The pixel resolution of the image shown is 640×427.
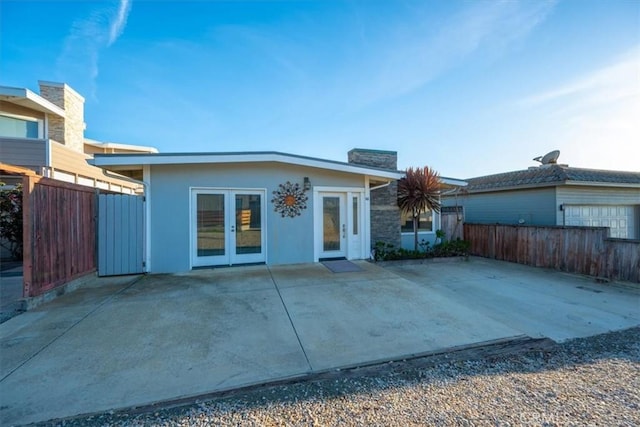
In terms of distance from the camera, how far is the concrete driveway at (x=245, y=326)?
8.80 feet

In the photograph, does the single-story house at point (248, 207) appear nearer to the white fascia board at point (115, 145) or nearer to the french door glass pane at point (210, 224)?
the french door glass pane at point (210, 224)

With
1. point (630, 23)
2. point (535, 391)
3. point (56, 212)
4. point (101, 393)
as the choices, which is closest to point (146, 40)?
point (56, 212)

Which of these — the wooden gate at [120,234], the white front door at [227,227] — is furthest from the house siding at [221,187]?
the wooden gate at [120,234]

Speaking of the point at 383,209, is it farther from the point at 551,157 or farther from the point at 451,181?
the point at 551,157

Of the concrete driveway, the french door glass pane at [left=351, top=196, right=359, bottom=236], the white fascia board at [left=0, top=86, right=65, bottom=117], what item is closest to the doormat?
the concrete driveway

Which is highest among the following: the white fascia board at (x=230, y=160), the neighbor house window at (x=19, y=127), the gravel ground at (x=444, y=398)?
the neighbor house window at (x=19, y=127)

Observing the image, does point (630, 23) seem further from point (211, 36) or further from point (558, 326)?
point (211, 36)

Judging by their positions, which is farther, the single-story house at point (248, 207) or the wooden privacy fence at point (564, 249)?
the single-story house at point (248, 207)

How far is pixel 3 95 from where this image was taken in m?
9.34

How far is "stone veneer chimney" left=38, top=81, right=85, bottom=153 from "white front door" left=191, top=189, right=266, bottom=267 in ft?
29.4

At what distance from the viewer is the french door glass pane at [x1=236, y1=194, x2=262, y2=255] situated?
7.67 metres

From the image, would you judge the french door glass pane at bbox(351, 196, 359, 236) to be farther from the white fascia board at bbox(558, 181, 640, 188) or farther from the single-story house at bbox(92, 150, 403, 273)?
the white fascia board at bbox(558, 181, 640, 188)

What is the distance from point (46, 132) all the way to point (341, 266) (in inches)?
515

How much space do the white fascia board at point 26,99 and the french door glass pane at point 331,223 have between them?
36.5ft
